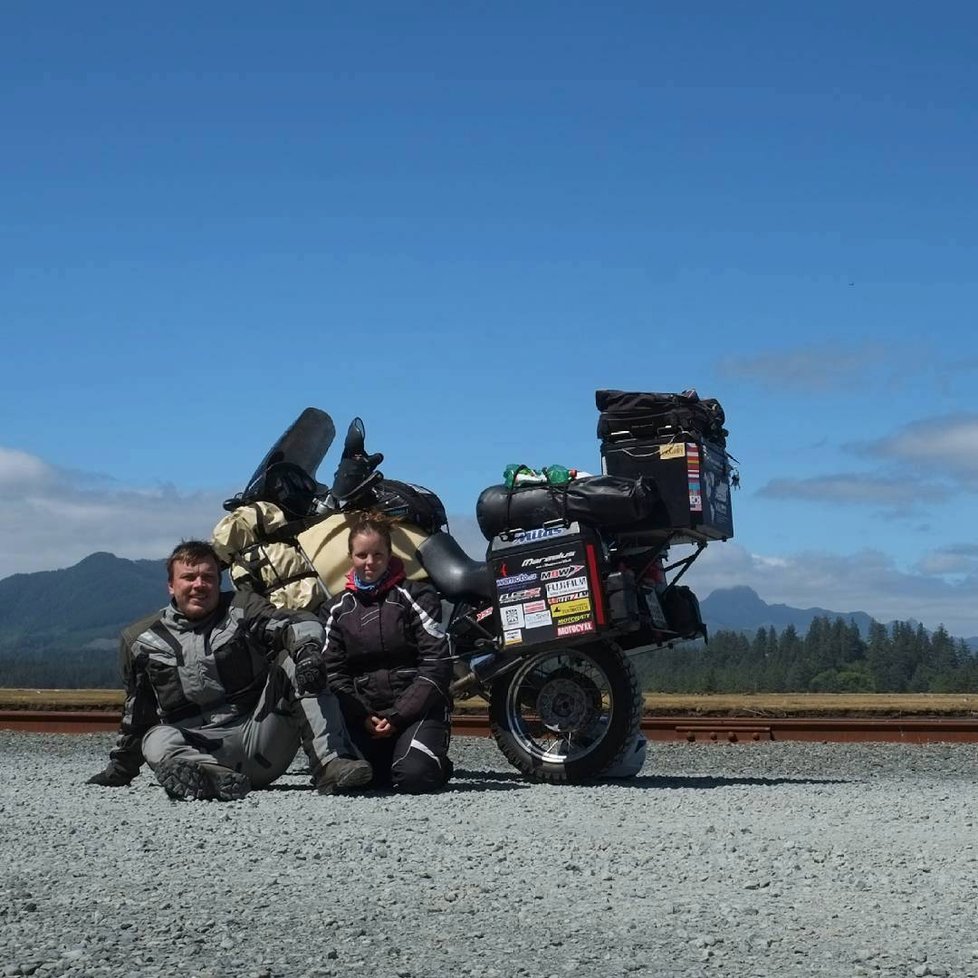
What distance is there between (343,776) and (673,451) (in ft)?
9.05

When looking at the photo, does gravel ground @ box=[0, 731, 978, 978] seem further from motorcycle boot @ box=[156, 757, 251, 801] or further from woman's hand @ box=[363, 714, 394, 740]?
woman's hand @ box=[363, 714, 394, 740]

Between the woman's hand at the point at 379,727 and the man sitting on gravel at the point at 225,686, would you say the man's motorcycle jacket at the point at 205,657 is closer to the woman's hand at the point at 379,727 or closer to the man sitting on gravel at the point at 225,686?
the man sitting on gravel at the point at 225,686

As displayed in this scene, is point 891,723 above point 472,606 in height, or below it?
below

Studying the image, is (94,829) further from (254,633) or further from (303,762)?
(303,762)

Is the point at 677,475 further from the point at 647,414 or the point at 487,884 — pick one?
the point at 487,884

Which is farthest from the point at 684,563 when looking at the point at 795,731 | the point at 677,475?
the point at 795,731

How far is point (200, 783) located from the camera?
718 cm

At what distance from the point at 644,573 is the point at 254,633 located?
2.56 metres

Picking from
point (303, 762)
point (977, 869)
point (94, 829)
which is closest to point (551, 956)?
point (977, 869)

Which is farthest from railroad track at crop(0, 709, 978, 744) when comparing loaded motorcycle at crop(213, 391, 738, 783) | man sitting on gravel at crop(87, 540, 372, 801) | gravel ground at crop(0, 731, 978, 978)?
man sitting on gravel at crop(87, 540, 372, 801)

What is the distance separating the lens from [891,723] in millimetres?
14305

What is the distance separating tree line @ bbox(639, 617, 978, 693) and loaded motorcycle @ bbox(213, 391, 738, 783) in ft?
88.5

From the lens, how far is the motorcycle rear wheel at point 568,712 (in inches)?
340

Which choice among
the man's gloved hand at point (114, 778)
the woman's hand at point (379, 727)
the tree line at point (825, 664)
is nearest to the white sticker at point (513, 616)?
the woman's hand at point (379, 727)
